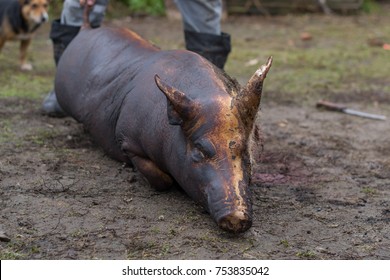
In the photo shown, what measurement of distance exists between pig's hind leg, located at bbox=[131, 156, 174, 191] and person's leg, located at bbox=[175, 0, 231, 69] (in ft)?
5.65

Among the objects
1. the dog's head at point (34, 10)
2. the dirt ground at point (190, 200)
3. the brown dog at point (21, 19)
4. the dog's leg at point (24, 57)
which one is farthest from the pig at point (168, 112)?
the dog's head at point (34, 10)

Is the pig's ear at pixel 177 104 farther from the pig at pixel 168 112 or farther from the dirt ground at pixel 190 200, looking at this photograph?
the dirt ground at pixel 190 200

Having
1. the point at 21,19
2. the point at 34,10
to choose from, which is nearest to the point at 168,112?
the point at 21,19

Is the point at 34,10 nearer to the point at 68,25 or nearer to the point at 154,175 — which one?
the point at 68,25

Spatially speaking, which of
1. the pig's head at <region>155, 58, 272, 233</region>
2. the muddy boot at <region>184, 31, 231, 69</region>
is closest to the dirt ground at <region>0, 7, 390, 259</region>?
the pig's head at <region>155, 58, 272, 233</region>

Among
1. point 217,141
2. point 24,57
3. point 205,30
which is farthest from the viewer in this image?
point 24,57

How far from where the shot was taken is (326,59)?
8.37m

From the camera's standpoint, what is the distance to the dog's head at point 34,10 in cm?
838

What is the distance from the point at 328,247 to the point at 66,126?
252cm

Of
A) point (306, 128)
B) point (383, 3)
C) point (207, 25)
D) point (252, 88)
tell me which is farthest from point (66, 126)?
point (383, 3)

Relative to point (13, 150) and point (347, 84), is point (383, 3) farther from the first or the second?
point (13, 150)

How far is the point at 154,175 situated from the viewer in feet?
13.0

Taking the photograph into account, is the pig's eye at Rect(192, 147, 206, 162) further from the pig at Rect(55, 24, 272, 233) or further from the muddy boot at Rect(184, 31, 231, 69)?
the muddy boot at Rect(184, 31, 231, 69)

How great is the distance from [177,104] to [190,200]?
24.1 inches
